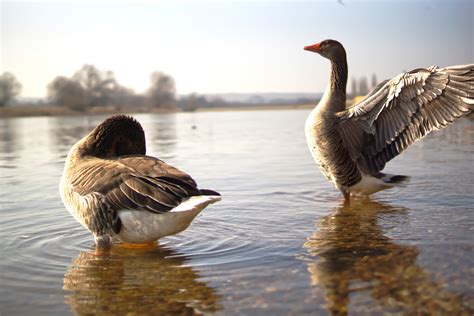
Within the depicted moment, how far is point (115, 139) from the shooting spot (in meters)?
5.73

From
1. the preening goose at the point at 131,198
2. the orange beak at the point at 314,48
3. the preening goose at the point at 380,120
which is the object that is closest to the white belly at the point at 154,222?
the preening goose at the point at 131,198

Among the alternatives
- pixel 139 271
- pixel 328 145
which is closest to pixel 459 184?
pixel 328 145

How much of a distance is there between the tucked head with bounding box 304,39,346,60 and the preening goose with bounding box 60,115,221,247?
12.2ft

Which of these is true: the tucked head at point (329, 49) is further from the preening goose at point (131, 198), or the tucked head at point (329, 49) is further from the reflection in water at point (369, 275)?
the preening goose at point (131, 198)

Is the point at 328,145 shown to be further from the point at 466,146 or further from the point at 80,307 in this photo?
the point at 466,146

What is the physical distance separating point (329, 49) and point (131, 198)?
4419 mm

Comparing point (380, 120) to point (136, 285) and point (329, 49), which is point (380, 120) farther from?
point (136, 285)

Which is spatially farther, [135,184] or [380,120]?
[380,120]

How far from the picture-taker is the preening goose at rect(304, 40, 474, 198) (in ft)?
20.5

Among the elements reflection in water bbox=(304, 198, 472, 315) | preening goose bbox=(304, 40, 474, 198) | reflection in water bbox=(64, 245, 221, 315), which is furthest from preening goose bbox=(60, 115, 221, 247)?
preening goose bbox=(304, 40, 474, 198)

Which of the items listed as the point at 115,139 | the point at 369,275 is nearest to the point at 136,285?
the point at 369,275

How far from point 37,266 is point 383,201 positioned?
4471 mm

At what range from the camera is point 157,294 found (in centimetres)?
353

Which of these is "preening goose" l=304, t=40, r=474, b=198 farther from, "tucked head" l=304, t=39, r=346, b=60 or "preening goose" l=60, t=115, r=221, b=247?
"preening goose" l=60, t=115, r=221, b=247
